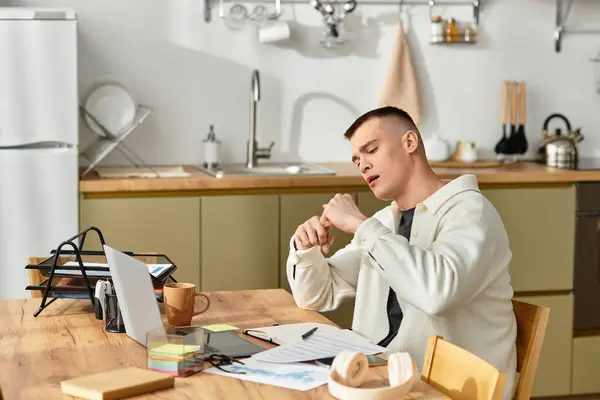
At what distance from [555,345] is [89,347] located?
266cm

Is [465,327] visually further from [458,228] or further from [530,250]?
[530,250]

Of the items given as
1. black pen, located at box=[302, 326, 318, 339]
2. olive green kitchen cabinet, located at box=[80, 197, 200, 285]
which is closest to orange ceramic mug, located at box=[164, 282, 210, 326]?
black pen, located at box=[302, 326, 318, 339]

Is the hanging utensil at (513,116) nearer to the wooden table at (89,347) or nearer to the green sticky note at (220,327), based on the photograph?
the wooden table at (89,347)

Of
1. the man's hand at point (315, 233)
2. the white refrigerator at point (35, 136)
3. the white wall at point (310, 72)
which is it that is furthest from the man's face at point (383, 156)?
the white wall at point (310, 72)

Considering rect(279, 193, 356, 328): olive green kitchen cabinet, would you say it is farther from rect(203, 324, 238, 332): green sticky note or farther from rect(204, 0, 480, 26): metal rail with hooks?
rect(203, 324, 238, 332): green sticky note

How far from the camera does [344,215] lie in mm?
2361

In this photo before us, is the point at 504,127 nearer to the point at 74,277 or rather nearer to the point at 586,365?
the point at 586,365

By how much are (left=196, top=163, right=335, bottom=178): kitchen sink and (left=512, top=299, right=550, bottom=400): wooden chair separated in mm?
1819

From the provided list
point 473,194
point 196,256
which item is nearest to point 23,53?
point 196,256

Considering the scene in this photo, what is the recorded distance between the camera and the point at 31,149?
12.2 ft

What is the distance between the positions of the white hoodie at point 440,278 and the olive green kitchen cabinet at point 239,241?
1.35m

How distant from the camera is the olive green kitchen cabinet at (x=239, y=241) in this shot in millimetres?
3877

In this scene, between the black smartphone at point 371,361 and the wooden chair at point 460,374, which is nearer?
the wooden chair at point 460,374

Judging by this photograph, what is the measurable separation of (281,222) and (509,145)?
52.8 inches
